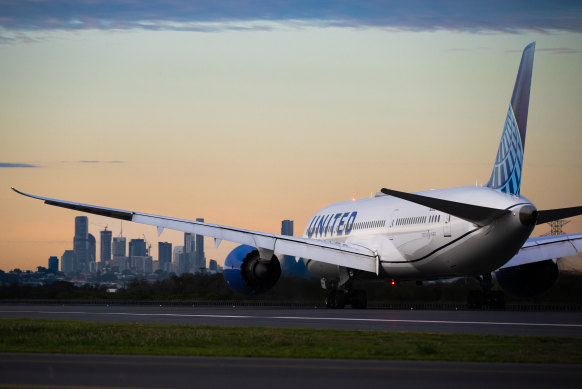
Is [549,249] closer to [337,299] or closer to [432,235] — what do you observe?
[432,235]

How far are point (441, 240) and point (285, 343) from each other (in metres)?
17.1

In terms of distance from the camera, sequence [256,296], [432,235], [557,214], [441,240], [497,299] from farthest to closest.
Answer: [256,296]
[497,299]
[432,235]
[441,240]
[557,214]

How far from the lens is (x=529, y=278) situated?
38375 mm

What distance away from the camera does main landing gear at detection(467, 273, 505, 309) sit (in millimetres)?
36375

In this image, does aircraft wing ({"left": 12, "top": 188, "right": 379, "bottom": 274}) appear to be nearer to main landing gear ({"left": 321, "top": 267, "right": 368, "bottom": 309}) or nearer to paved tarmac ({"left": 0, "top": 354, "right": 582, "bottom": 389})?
main landing gear ({"left": 321, "top": 267, "right": 368, "bottom": 309})

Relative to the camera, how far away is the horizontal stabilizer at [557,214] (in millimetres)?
30525

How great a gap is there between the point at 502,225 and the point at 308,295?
17.0m

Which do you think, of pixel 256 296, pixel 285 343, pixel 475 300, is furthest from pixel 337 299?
pixel 285 343

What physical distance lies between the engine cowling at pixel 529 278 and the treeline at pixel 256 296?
5.80 meters

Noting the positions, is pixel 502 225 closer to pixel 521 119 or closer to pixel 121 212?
pixel 521 119

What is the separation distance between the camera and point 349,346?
18.2 m

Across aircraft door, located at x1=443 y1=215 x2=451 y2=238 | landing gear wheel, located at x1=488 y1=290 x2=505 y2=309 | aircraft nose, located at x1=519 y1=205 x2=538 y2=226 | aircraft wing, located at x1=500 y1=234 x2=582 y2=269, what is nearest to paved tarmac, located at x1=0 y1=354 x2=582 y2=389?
aircraft nose, located at x1=519 y1=205 x2=538 y2=226

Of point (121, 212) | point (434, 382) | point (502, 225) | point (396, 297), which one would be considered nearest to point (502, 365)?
point (434, 382)

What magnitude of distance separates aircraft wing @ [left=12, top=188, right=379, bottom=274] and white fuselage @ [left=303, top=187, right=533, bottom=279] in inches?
66.8
